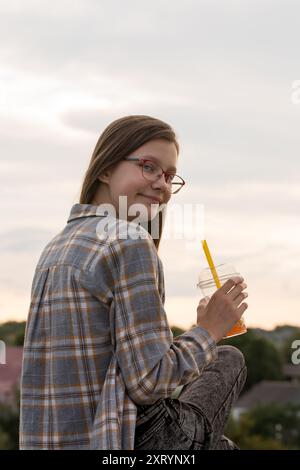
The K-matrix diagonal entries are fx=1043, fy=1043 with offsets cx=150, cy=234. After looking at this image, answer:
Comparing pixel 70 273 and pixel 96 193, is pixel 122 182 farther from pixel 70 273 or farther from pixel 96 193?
pixel 70 273

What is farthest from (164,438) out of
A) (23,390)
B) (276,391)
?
(276,391)

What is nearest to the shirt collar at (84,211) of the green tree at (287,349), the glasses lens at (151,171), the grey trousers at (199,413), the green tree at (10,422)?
the glasses lens at (151,171)

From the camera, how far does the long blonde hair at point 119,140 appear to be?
393cm

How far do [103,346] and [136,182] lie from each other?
666 millimetres

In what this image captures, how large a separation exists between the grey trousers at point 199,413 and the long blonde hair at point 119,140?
839 mm

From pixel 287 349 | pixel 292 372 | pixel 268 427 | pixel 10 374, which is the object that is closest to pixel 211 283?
pixel 10 374

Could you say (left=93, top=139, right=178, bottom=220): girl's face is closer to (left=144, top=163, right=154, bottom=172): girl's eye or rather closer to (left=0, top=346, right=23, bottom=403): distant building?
(left=144, top=163, right=154, bottom=172): girl's eye

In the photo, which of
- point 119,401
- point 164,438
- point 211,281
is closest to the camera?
point 119,401

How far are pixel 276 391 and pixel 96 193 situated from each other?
10741 cm

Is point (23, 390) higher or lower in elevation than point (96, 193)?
lower

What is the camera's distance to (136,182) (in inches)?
154

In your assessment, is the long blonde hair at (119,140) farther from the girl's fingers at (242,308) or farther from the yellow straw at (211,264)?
the girl's fingers at (242,308)

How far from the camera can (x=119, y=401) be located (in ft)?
11.5

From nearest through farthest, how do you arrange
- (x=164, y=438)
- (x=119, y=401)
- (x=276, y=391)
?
(x=119, y=401) → (x=164, y=438) → (x=276, y=391)
